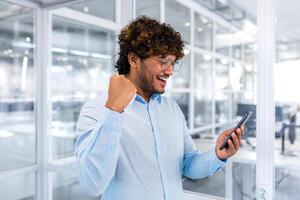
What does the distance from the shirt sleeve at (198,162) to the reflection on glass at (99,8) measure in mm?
1613

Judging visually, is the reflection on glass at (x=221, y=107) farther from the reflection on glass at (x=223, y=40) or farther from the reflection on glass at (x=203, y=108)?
the reflection on glass at (x=223, y=40)

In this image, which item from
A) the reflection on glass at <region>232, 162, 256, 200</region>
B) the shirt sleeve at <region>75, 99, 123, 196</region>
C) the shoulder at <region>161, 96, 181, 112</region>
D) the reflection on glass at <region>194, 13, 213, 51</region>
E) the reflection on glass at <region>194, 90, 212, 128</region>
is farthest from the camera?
the reflection on glass at <region>194, 90, 212, 128</region>

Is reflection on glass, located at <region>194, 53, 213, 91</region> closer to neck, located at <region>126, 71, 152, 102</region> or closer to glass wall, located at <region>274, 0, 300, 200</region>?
glass wall, located at <region>274, 0, 300, 200</region>

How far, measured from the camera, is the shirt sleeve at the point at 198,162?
4.09 feet

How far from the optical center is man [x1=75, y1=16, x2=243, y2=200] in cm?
118

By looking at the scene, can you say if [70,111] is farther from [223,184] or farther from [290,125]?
[290,125]

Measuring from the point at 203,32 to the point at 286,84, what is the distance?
3.74m

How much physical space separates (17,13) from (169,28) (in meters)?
1.81

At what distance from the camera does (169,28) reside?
1345mm

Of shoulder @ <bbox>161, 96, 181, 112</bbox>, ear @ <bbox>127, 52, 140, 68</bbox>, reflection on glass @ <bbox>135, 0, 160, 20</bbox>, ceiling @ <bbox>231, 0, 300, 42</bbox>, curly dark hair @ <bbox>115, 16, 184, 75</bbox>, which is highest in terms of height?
reflection on glass @ <bbox>135, 0, 160, 20</bbox>

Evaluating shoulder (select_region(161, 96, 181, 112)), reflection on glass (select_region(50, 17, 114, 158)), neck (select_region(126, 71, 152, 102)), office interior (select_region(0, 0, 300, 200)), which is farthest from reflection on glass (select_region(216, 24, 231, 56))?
neck (select_region(126, 71, 152, 102))

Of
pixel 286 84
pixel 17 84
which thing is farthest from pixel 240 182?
pixel 17 84

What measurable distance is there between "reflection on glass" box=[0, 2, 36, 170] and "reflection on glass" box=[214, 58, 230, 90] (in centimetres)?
383

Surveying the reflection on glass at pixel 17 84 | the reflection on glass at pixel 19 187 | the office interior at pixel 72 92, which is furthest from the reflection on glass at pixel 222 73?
the reflection on glass at pixel 19 187
